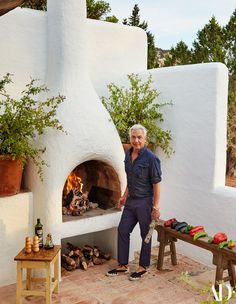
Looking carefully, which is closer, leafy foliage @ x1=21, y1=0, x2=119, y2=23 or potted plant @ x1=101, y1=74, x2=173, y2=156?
potted plant @ x1=101, y1=74, x2=173, y2=156

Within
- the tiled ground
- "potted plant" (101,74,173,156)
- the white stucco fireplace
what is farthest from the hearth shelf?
"potted plant" (101,74,173,156)

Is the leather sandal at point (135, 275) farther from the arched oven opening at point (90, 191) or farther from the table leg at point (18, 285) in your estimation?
the table leg at point (18, 285)

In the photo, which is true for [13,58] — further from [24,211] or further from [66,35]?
[24,211]

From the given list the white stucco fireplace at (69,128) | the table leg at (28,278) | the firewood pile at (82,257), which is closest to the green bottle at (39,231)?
the white stucco fireplace at (69,128)

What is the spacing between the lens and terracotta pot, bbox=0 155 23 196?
4.27 m

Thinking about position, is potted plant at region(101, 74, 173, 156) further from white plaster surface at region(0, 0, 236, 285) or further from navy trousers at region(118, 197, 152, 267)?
navy trousers at region(118, 197, 152, 267)

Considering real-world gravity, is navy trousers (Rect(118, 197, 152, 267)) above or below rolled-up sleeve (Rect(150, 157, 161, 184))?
below

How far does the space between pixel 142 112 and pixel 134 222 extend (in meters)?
1.75

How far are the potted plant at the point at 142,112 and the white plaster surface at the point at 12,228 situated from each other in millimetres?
1809

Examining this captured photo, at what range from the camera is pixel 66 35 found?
4.71 metres

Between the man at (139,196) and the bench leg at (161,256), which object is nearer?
the man at (139,196)

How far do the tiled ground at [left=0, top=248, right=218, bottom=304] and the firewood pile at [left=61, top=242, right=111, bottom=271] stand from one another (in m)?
0.08

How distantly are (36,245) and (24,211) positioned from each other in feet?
1.99

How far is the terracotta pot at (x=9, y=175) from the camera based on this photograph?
4.27m
